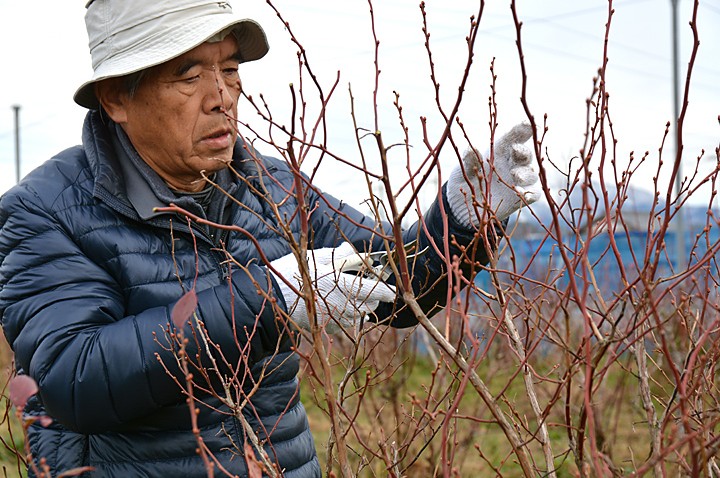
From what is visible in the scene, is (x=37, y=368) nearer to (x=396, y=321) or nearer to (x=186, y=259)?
(x=186, y=259)

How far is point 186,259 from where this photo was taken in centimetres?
203

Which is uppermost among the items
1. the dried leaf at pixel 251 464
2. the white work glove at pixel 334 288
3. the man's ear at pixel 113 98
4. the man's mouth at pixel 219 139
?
the man's ear at pixel 113 98

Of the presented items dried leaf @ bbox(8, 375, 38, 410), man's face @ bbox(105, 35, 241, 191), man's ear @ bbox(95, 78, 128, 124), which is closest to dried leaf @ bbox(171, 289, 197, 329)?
dried leaf @ bbox(8, 375, 38, 410)

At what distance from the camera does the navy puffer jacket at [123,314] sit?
1724 millimetres

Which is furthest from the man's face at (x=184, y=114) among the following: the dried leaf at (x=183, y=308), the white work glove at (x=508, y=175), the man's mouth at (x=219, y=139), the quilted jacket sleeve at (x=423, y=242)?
the dried leaf at (x=183, y=308)

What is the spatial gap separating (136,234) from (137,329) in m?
0.33

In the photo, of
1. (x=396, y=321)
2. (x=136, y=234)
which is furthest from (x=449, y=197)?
(x=136, y=234)

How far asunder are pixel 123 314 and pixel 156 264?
0.48 ft

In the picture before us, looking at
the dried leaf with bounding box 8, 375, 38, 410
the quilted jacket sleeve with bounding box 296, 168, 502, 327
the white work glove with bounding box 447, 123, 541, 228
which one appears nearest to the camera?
the dried leaf with bounding box 8, 375, 38, 410

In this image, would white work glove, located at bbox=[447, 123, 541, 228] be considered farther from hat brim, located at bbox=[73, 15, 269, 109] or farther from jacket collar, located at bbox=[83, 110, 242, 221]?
hat brim, located at bbox=[73, 15, 269, 109]

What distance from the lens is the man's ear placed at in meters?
2.09

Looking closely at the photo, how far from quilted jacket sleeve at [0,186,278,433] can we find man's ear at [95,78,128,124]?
0.32 meters

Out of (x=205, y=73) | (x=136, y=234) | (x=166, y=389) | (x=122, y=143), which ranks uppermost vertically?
(x=205, y=73)

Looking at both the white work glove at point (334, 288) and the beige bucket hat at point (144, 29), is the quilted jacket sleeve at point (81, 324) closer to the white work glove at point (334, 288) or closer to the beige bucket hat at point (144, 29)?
the white work glove at point (334, 288)
